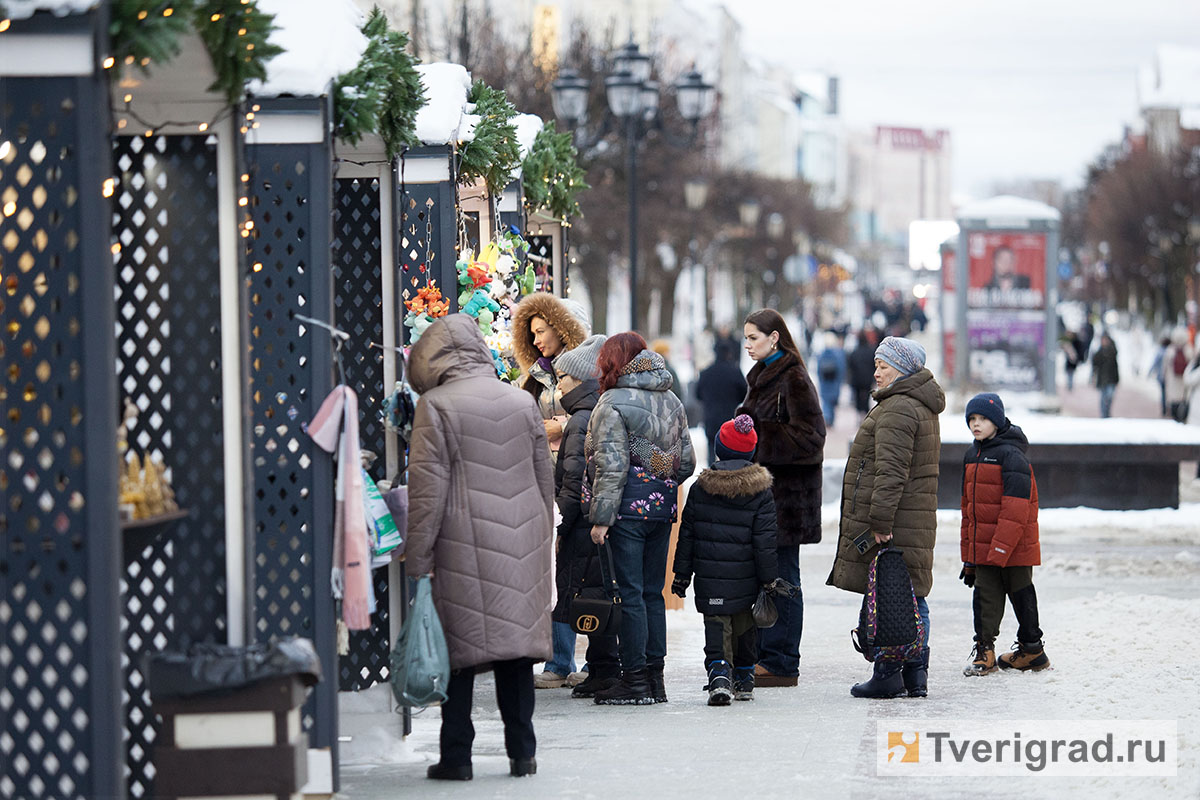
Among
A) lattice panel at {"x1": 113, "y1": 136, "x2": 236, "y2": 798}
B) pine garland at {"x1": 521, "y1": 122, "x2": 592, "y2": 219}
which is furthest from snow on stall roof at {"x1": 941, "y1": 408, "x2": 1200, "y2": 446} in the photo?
lattice panel at {"x1": 113, "y1": 136, "x2": 236, "y2": 798}

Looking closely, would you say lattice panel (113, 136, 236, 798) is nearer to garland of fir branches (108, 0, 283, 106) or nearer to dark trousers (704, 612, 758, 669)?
garland of fir branches (108, 0, 283, 106)

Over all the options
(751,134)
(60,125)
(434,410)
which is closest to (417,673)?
(434,410)

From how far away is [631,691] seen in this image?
9.23 m

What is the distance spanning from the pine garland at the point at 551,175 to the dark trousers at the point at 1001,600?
14.3 feet

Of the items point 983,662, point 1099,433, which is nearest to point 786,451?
point 983,662

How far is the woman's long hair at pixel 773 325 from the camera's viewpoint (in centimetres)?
962

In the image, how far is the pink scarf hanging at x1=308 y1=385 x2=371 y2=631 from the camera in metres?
6.79

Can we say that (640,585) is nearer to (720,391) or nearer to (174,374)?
(174,374)

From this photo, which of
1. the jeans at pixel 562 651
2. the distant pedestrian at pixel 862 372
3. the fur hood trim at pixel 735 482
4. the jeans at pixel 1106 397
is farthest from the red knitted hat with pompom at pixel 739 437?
the jeans at pixel 1106 397

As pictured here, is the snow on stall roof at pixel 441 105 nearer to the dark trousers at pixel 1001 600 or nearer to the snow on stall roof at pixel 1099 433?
the dark trousers at pixel 1001 600

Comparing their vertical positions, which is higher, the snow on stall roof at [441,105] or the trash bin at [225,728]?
the snow on stall roof at [441,105]

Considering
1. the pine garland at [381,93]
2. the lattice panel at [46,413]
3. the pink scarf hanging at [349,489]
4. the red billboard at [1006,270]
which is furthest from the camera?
the red billboard at [1006,270]

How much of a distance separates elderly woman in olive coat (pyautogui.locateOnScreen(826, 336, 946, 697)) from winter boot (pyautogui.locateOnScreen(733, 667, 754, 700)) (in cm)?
65

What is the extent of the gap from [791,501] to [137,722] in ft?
13.4
